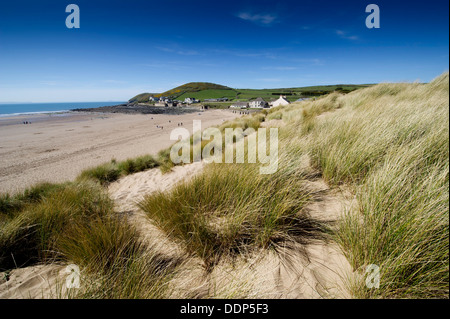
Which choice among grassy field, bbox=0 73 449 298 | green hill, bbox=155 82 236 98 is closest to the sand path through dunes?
grassy field, bbox=0 73 449 298

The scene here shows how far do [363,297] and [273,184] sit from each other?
4.22 feet

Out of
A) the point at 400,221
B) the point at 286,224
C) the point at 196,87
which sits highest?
the point at 196,87

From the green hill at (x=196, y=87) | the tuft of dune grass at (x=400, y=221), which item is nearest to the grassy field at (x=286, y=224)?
the tuft of dune grass at (x=400, y=221)

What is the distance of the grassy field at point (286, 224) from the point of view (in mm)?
1190

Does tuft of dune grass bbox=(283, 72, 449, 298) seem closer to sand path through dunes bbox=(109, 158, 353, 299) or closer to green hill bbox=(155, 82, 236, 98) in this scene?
sand path through dunes bbox=(109, 158, 353, 299)

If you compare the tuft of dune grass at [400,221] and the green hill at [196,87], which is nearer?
the tuft of dune grass at [400,221]

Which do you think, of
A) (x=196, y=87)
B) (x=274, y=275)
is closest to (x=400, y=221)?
(x=274, y=275)

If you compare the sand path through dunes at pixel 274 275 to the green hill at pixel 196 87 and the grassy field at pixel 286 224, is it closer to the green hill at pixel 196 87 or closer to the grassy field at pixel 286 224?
the grassy field at pixel 286 224

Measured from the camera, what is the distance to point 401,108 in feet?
12.0

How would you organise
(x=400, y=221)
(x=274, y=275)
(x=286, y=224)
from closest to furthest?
(x=400, y=221), (x=274, y=275), (x=286, y=224)

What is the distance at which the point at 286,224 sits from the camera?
185 cm

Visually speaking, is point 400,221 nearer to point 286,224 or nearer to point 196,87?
point 286,224
